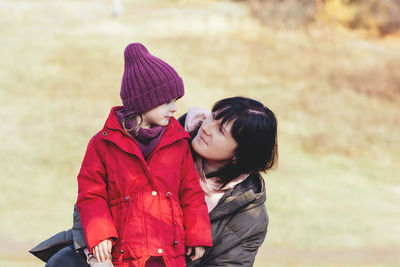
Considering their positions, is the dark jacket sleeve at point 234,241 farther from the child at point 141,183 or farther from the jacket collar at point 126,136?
the jacket collar at point 126,136

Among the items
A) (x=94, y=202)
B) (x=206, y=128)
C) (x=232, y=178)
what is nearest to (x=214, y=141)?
(x=206, y=128)

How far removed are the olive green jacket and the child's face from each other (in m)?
0.37

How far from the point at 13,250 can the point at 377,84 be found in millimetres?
7808

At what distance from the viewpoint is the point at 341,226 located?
615 cm

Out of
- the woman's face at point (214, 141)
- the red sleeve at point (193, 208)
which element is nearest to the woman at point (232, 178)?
the woman's face at point (214, 141)

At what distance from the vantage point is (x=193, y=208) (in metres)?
1.95

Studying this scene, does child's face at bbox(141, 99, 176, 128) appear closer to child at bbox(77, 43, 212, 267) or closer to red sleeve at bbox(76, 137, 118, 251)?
child at bbox(77, 43, 212, 267)

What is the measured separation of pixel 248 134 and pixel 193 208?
1.07ft

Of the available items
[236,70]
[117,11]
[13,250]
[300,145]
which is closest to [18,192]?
[13,250]

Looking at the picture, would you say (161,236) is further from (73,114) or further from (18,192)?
(73,114)

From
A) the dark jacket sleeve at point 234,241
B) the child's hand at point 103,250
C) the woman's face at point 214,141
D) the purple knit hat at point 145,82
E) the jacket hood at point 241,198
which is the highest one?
the purple knit hat at point 145,82

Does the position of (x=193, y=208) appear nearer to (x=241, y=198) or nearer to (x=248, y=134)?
(x=241, y=198)

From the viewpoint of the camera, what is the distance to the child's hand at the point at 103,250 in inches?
71.8

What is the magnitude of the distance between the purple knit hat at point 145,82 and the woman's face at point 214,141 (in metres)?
0.18
